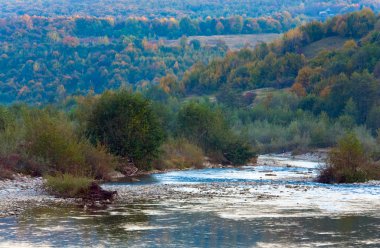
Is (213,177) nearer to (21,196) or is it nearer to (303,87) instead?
(21,196)

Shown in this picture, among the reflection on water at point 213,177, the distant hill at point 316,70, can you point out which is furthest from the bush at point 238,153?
the distant hill at point 316,70

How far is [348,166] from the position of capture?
163 feet

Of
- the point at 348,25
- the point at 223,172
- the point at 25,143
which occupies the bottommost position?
the point at 223,172

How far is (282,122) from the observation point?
119938 millimetres

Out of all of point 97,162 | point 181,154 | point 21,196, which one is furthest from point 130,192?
point 181,154

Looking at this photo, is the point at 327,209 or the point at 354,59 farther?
the point at 354,59

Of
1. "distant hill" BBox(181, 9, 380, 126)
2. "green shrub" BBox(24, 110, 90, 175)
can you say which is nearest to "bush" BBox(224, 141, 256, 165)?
"green shrub" BBox(24, 110, 90, 175)

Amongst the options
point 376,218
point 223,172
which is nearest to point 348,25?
point 223,172

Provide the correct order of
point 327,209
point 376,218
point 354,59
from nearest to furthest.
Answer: point 376,218 → point 327,209 → point 354,59

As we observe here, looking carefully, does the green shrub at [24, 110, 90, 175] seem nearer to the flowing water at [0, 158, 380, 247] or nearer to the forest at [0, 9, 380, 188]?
the forest at [0, 9, 380, 188]

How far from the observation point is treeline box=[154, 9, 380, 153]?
110 m

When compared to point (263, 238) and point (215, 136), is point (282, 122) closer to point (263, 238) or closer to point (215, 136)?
point (215, 136)

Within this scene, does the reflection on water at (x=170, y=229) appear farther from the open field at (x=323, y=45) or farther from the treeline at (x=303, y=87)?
the open field at (x=323, y=45)

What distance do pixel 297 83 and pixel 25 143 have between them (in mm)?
103785
